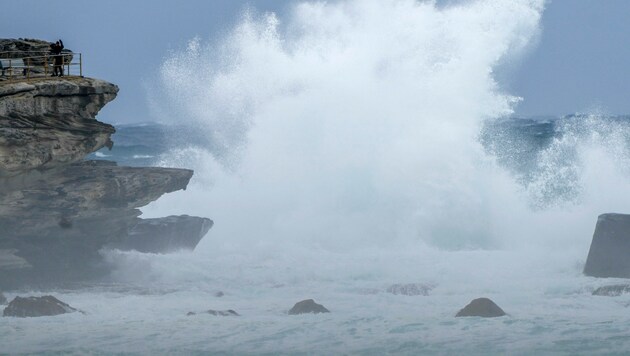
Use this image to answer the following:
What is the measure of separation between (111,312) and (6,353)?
471 cm

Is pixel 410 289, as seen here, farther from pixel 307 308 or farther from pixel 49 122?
pixel 49 122

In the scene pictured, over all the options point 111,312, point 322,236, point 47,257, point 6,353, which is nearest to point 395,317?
point 111,312

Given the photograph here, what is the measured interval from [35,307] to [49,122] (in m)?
5.05

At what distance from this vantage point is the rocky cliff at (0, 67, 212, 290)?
89.8ft

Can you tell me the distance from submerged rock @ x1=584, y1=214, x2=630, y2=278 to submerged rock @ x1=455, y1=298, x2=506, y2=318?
21.0 ft

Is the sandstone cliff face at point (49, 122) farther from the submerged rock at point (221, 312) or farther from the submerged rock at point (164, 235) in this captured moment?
the submerged rock at point (164, 235)

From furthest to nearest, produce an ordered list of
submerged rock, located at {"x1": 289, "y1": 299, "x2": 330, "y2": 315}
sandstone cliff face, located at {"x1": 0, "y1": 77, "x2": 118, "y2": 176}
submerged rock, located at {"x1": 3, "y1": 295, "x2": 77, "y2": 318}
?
sandstone cliff face, located at {"x1": 0, "y1": 77, "x2": 118, "y2": 176} < submerged rock, located at {"x1": 289, "y1": 299, "x2": 330, "y2": 315} < submerged rock, located at {"x1": 3, "y1": 295, "x2": 77, "y2": 318}

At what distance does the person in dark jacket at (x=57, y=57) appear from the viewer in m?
29.5

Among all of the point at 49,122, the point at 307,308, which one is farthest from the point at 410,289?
the point at 49,122

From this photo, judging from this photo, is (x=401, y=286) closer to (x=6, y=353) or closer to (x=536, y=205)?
(x=6, y=353)

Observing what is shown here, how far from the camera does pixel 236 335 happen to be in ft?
77.8

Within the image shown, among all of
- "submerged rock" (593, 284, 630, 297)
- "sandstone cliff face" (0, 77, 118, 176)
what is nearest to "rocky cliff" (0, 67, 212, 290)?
"sandstone cliff face" (0, 77, 118, 176)

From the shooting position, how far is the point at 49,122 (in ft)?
92.0

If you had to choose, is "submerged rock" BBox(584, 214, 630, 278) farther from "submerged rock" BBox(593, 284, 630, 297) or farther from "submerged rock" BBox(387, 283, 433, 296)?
"submerged rock" BBox(387, 283, 433, 296)
